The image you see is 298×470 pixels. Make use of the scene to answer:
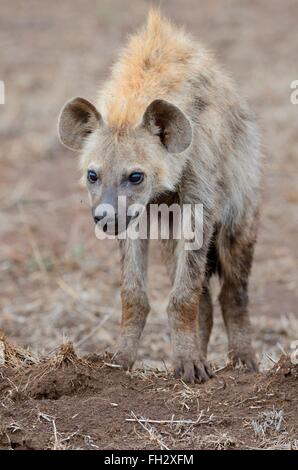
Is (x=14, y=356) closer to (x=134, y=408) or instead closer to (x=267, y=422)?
(x=134, y=408)

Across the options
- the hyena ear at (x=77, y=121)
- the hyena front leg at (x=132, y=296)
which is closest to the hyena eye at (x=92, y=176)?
the hyena ear at (x=77, y=121)

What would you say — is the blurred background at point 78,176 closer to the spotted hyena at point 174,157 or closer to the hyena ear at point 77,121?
the spotted hyena at point 174,157

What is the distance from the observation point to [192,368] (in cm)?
502

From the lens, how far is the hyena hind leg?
5.93 m

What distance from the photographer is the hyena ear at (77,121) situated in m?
4.93

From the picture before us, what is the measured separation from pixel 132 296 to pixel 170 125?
0.99 meters

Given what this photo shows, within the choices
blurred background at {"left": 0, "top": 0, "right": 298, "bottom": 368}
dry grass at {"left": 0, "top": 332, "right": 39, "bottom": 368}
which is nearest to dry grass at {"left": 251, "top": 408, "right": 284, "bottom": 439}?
blurred background at {"left": 0, "top": 0, "right": 298, "bottom": 368}

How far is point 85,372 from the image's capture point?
4750 millimetres

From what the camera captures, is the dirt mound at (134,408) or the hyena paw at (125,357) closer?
the dirt mound at (134,408)

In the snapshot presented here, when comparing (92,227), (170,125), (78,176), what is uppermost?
(170,125)

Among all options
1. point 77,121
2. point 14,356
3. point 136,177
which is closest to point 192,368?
point 14,356

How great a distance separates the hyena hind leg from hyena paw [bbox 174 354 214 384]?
82 cm

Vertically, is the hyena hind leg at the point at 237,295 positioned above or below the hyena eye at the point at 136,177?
below

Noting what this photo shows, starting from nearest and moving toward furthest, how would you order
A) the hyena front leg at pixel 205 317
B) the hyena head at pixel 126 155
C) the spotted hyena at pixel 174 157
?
1. the hyena head at pixel 126 155
2. the spotted hyena at pixel 174 157
3. the hyena front leg at pixel 205 317
